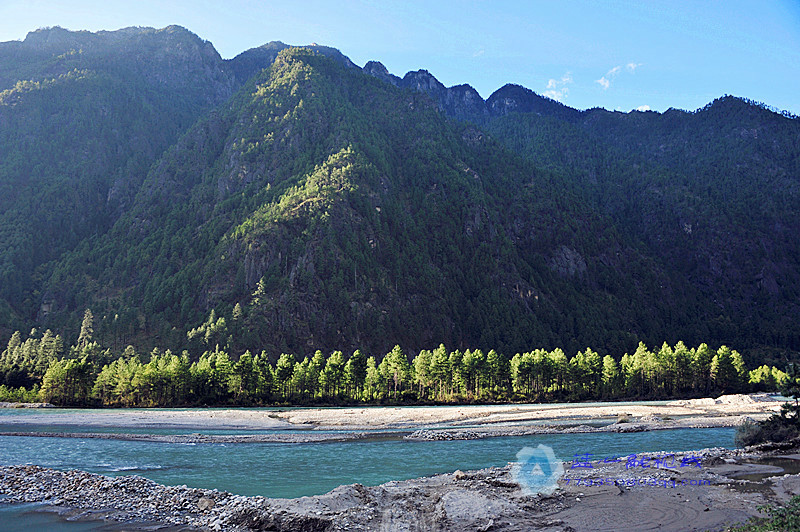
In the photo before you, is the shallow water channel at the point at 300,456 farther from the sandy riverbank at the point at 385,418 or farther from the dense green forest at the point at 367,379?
the dense green forest at the point at 367,379

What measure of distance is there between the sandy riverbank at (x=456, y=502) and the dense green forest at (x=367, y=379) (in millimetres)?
105097

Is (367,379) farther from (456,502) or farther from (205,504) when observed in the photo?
(456,502)

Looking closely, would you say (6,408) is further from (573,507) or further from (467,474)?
(573,507)

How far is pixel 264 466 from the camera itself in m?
51.1

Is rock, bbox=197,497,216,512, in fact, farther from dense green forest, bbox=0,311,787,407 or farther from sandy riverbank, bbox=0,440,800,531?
dense green forest, bbox=0,311,787,407

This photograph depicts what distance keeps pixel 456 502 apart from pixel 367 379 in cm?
11926

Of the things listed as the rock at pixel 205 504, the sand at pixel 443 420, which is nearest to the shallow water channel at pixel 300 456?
the rock at pixel 205 504

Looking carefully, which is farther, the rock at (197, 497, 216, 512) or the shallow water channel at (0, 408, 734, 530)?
the shallow water channel at (0, 408, 734, 530)

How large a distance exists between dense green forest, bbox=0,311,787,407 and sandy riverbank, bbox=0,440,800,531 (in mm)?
105097

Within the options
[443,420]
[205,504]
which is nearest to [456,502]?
[205,504]

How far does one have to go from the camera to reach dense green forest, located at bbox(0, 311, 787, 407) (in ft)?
460

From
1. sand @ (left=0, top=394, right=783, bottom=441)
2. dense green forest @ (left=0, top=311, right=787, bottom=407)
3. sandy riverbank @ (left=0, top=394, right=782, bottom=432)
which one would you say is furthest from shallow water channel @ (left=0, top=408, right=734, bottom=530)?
dense green forest @ (left=0, top=311, right=787, bottom=407)

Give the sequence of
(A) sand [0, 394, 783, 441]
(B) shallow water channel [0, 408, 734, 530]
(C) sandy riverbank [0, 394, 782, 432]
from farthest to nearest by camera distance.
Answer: (C) sandy riverbank [0, 394, 782, 432] → (A) sand [0, 394, 783, 441] → (B) shallow water channel [0, 408, 734, 530]

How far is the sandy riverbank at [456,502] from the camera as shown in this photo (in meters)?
28.3
